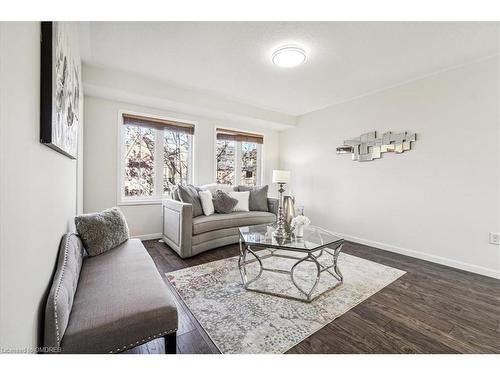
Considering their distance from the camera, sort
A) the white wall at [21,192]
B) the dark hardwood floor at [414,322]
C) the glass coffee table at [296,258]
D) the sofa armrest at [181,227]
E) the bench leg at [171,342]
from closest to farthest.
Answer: the white wall at [21,192] < the bench leg at [171,342] < the dark hardwood floor at [414,322] < the glass coffee table at [296,258] < the sofa armrest at [181,227]

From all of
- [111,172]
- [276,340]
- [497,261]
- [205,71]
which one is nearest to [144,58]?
[205,71]

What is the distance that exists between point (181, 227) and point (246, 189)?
1594 mm

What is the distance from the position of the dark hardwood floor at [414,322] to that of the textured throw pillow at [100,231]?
2.44ft

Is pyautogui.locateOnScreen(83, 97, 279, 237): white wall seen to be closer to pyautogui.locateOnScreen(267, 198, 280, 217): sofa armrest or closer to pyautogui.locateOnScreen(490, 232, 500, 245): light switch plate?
pyautogui.locateOnScreen(267, 198, 280, 217): sofa armrest

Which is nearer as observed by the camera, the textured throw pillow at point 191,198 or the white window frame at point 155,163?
the textured throw pillow at point 191,198

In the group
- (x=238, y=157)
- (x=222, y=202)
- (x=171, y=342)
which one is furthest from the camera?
(x=238, y=157)

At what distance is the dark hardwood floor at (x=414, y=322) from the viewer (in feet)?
4.53

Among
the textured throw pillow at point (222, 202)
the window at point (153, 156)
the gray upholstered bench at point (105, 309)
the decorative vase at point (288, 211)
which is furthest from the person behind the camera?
the window at point (153, 156)

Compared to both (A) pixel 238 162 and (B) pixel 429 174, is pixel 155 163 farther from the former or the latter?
(B) pixel 429 174

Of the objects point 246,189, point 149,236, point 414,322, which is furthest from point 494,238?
point 149,236

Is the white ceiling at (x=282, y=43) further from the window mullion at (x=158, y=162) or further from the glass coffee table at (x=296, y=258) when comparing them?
the glass coffee table at (x=296, y=258)

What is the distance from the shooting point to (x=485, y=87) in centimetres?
245

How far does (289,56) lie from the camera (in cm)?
231

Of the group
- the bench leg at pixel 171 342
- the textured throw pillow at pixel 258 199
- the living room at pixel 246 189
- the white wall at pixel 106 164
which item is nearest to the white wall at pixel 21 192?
the living room at pixel 246 189
